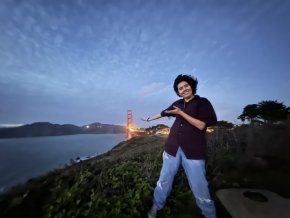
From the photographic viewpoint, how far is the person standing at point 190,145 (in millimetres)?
2346

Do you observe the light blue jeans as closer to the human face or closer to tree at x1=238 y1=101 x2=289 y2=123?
the human face

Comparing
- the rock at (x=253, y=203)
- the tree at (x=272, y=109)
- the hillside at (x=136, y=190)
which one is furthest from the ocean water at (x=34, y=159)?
the tree at (x=272, y=109)

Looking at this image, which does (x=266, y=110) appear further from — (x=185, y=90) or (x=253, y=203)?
(x=185, y=90)

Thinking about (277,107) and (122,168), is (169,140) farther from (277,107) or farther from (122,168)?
(277,107)

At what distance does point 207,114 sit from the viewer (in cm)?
236

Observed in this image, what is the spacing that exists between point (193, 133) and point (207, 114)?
1.04ft

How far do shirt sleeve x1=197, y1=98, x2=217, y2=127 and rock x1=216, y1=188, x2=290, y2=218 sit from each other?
1791 mm

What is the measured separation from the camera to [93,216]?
8.91ft

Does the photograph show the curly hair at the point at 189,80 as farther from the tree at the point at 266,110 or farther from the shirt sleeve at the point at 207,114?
the tree at the point at 266,110

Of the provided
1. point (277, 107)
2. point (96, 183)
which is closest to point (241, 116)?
point (277, 107)

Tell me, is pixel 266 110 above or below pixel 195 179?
above

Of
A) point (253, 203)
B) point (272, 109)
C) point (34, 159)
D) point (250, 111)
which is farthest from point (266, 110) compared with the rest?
point (34, 159)

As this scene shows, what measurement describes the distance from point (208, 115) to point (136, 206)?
6.30ft

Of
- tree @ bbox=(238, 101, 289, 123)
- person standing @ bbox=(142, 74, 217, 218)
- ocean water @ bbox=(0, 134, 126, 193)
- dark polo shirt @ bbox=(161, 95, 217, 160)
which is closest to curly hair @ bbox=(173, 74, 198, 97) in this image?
person standing @ bbox=(142, 74, 217, 218)
